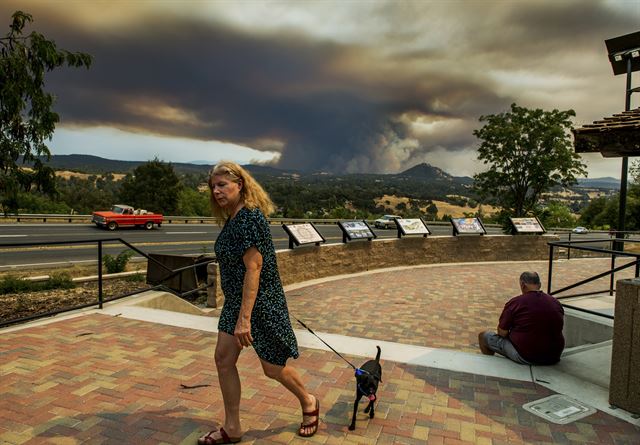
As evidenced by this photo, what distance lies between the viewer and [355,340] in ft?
16.7

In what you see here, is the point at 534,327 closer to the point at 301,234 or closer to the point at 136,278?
the point at 301,234

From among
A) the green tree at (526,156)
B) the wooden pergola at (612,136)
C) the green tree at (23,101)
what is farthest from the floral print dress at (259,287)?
the green tree at (526,156)

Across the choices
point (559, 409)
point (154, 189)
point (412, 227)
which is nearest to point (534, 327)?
point (559, 409)

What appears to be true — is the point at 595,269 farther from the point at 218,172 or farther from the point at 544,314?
the point at 218,172

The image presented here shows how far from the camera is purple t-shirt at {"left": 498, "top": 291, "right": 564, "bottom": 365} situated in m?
4.23

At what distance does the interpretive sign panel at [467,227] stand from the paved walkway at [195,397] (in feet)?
30.0

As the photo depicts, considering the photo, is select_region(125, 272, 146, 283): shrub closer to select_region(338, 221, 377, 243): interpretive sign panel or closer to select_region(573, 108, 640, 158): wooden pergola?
select_region(338, 221, 377, 243): interpretive sign panel

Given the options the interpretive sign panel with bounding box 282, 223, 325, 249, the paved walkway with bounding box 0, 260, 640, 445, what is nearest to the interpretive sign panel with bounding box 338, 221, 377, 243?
the interpretive sign panel with bounding box 282, 223, 325, 249

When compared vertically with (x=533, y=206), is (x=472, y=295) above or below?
below

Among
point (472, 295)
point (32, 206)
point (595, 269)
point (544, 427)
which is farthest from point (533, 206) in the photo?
point (32, 206)

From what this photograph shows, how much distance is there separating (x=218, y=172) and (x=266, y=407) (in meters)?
1.96

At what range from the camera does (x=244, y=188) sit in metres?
2.78

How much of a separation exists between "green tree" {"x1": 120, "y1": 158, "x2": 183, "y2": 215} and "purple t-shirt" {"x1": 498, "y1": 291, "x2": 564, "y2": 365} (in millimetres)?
50644

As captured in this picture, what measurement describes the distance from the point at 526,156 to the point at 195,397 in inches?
951
